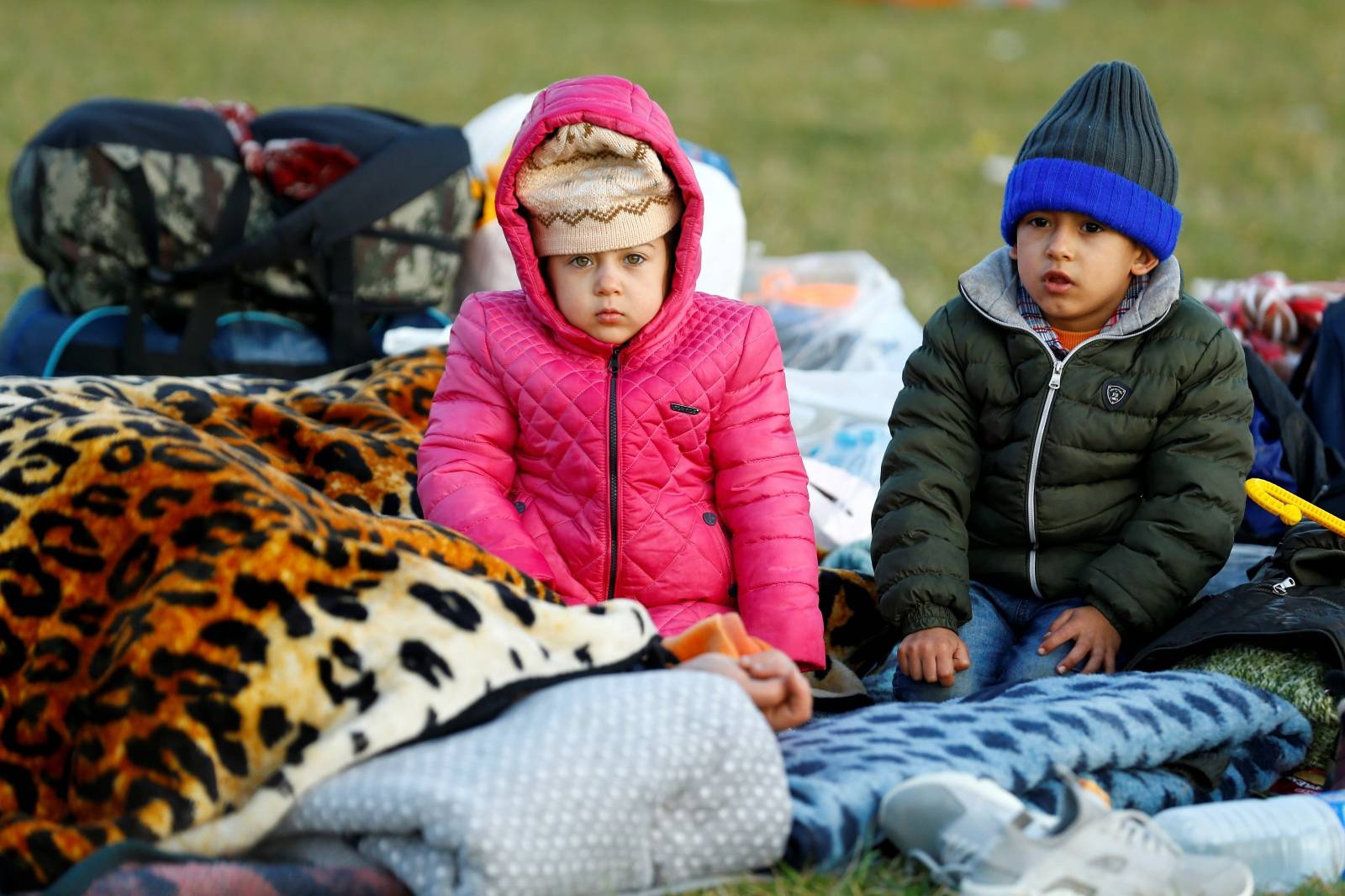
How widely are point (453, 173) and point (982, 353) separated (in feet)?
5.62

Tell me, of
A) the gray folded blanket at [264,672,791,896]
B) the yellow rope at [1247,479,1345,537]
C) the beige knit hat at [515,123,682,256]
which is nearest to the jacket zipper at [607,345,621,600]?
the beige knit hat at [515,123,682,256]

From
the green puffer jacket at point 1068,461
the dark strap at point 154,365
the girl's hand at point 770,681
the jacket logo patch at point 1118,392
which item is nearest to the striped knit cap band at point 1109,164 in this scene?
the green puffer jacket at point 1068,461

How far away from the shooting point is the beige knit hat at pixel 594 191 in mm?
2789

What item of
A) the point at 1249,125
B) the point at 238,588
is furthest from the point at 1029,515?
the point at 1249,125

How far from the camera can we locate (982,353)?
3.04 m

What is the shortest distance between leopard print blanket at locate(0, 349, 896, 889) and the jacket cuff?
2.08ft

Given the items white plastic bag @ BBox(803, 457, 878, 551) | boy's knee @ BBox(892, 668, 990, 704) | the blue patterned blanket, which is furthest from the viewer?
white plastic bag @ BBox(803, 457, 878, 551)

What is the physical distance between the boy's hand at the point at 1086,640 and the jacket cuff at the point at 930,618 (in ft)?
0.56

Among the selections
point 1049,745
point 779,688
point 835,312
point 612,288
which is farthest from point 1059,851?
point 835,312

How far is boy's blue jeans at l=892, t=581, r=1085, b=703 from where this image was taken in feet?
9.59

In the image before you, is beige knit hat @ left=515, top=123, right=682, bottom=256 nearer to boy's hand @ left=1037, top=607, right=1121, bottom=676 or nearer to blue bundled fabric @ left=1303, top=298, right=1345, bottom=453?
boy's hand @ left=1037, top=607, right=1121, bottom=676

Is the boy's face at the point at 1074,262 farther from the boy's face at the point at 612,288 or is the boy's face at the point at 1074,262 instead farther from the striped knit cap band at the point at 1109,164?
the boy's face at the point at 612,288

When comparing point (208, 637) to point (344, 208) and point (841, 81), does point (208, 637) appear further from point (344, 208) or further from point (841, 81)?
point (841, 81)

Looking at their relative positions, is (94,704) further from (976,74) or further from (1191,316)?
(976,74)
